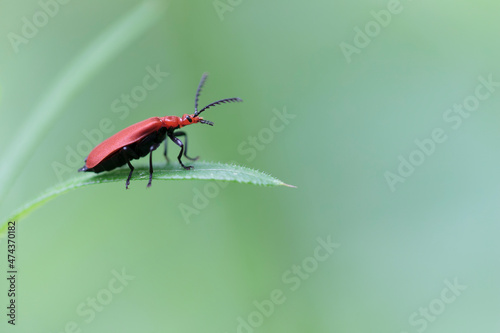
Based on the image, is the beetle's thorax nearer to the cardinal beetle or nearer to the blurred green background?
the cardinal beetle

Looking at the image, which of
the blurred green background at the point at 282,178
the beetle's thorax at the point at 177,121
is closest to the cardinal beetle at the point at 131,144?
the beetle's thorax at the point at 177,121

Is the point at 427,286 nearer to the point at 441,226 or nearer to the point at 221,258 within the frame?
the point at 441,226

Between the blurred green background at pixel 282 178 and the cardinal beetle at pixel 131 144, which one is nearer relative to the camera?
the cardinal beetle at pixel 131 144

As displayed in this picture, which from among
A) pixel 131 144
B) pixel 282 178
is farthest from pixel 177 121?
pixel 282 178

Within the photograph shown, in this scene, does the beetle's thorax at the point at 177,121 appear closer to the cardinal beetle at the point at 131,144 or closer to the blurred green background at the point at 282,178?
the cardinal beetle at the point at 131,144

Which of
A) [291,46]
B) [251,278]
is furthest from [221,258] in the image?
[291,46]

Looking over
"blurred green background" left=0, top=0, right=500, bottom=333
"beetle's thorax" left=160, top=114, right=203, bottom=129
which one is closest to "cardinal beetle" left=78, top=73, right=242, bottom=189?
"beetle's thorax" left=160, top=114, right=203, bottom=129

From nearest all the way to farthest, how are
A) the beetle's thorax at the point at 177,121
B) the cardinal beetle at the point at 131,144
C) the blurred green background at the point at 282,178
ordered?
the cardinal beetle at the point at 131,144
the beetle's thorax at the point at 177,121
the blurred green background at the point at 282,178

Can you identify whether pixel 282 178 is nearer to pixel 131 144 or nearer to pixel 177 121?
pixel 177 121
